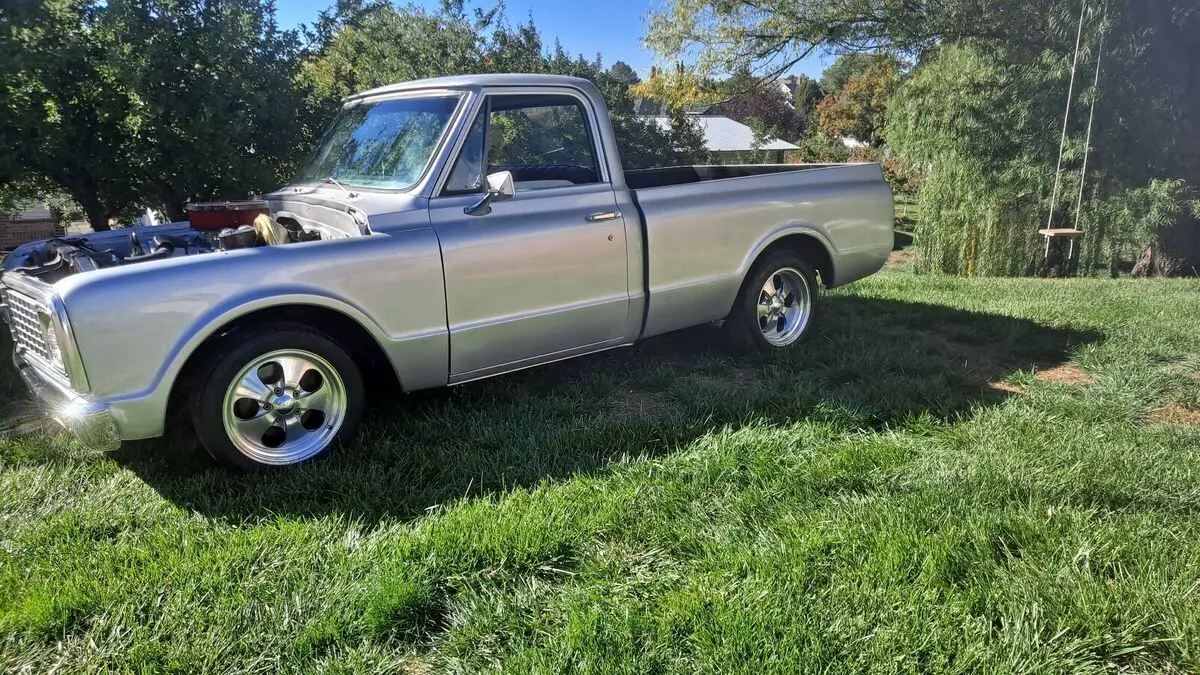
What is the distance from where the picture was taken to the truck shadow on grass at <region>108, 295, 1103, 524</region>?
340cm

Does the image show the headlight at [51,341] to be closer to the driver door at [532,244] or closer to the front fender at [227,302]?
the front fender at [227,302]

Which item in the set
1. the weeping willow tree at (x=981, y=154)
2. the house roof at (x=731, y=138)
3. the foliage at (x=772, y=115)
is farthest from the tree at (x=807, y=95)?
the weeping willow tree at (x=981, y=154)

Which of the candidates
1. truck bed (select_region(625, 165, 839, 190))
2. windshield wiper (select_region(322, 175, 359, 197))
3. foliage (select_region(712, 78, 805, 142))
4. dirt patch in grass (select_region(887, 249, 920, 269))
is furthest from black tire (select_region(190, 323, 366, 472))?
foliage (select_region(712, 78, 805, 142))

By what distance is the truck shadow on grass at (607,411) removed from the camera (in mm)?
3398

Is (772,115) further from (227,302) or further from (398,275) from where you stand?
(227,302)

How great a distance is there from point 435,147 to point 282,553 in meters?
2.19

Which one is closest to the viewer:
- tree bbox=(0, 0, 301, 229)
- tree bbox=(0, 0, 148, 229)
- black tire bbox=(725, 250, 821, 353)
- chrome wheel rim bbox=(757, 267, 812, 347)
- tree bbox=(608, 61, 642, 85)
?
black tire bbox=(725, 250, 821, 353)

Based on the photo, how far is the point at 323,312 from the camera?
366 centimetres

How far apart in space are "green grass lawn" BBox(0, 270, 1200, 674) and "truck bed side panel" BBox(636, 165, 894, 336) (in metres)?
0.57

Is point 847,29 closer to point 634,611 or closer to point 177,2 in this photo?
point 177,2

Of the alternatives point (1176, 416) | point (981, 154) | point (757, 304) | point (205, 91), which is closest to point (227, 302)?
point (757, 304)

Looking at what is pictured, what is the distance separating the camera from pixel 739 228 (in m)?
4.99

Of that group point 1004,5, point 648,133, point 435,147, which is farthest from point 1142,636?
point 648,133

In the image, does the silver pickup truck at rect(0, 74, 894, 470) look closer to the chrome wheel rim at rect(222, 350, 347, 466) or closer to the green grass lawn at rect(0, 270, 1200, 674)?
the chrome wheel rim at rect(222, 350, 347, 466)
